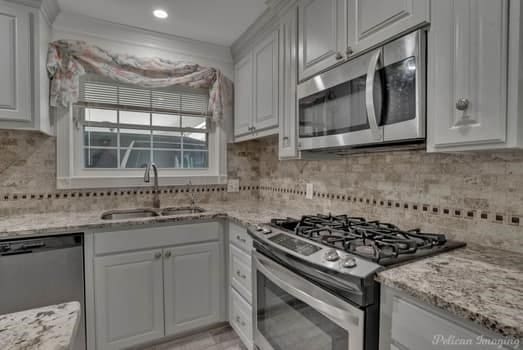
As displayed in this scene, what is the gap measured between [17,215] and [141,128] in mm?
1081

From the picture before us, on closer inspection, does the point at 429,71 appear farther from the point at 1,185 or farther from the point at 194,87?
the point at 1,185

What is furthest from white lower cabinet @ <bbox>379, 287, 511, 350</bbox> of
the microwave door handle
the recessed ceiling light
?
the recessed ceiling light

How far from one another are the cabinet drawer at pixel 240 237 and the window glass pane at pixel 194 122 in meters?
1.14

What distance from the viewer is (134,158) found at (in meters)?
2.46

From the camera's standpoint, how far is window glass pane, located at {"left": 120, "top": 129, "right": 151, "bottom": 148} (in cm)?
243

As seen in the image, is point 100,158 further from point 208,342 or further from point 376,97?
point 376,97

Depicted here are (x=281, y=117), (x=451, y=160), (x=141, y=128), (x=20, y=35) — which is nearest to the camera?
(x=451, y=160)

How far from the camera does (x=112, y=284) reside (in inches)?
69.9

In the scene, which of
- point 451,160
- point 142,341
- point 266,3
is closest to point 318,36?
point 266,3

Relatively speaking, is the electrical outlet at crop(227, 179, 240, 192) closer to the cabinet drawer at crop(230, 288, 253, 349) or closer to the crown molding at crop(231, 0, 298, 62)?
the cabinet drawer at crop(230, 288, 253, 349)

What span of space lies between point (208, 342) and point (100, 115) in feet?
6.50

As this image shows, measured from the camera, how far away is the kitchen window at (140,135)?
2275 millimetres

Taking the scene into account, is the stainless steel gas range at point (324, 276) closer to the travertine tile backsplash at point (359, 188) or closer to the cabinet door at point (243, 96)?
the travertine tile backsplash at point (359, 188)

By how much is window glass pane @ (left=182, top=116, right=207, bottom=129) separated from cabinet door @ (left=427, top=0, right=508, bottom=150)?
6.79ft
